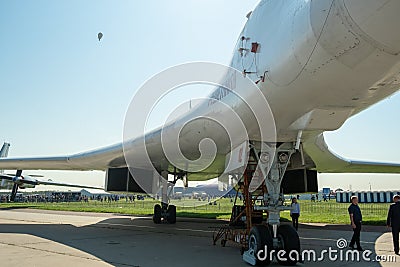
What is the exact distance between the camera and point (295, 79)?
4.80 meters

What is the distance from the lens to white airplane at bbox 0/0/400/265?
3.53 metres

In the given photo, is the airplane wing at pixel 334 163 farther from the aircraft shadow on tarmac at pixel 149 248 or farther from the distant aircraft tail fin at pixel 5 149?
the distant aircraft tail fin at pixel 5 149

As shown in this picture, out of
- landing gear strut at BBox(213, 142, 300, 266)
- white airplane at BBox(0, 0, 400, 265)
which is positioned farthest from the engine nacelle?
landing gear strut at BBox(213, 142, 300, 266)

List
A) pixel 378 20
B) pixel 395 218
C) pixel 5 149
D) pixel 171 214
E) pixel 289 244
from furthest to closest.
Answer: pixel 5 149
pixel 171 214
pixel 395 218
pixel 289 244
pixel 378 20

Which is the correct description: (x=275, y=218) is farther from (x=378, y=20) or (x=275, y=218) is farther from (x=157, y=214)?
(x=157, y=214)

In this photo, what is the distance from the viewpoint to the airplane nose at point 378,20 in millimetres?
3078

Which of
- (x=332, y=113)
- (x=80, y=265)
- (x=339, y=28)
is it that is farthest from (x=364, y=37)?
(x=80, y=265)

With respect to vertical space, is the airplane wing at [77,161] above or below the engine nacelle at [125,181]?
above

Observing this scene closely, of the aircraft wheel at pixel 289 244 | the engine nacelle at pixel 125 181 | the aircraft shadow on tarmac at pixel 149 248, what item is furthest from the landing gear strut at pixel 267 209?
the engine nacelle at pixel 125 181

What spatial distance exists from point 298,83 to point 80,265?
4682 millimetres

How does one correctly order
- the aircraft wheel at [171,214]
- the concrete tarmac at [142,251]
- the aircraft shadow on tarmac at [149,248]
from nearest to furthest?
the concrete tarmac at [142,251] < the aircraft shadow on tarmac at [149,248] < the aircraft wheel at [171,214]

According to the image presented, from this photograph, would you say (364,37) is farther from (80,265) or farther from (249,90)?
(80,265)

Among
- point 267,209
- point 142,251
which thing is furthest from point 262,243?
point 142,251

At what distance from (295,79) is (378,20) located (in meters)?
1.66
